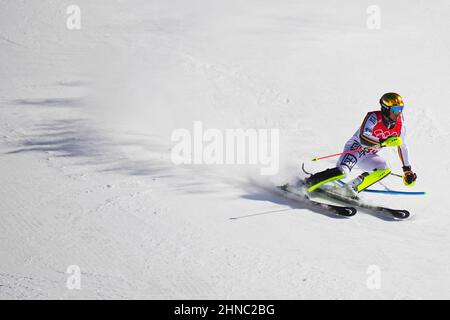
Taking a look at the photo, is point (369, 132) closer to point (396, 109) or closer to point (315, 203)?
point (396, 109)

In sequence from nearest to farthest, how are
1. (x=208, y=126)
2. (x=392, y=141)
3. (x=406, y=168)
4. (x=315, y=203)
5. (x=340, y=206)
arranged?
(x=392, y=141)
(x=406, y=168)
(x=340, y=206)
(x=315, y=203)
(x=208, y=126)

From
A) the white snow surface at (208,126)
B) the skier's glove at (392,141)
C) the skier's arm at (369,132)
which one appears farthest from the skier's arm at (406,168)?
the white snow surface at (208,126)

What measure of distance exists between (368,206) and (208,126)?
347 cm

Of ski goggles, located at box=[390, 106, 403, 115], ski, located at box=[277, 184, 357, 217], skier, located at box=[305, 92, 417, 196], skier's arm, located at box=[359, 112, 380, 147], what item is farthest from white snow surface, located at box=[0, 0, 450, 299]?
ski goggles, located at box=[390, 106, 403, 115]

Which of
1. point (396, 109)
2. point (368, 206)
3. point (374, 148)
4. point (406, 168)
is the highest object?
point (396, 109)

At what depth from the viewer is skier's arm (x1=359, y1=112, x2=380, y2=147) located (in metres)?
8.42

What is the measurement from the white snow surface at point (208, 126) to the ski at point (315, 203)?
0.14 metres

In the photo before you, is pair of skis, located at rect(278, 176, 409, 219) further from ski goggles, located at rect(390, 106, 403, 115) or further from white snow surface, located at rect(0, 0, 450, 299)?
ski goggles, located at rect(390, 106, 403, 115)

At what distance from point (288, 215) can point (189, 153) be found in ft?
7.42

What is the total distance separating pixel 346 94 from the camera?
1241 centimetres

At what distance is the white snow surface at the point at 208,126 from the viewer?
7.21 meters

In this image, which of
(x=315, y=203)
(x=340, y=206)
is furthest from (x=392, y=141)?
(x=315, y=203)

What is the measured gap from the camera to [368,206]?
8742 mm

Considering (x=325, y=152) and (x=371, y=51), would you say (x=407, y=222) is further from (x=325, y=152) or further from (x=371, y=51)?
(x=371, y=51)
